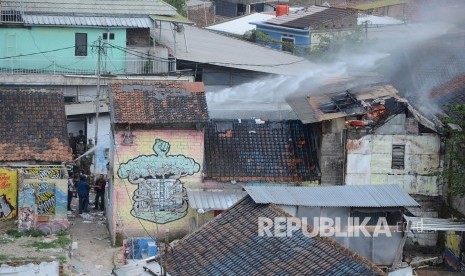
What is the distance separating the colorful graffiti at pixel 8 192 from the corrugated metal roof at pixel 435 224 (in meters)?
11.5

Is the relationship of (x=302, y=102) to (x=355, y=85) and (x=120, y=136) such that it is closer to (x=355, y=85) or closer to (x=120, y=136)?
(x=355, y=85)

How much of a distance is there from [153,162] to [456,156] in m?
8.23

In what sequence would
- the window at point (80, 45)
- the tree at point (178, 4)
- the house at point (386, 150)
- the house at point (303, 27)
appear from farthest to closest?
the tree at point (178, 4), the house at point (303, 27), the window at point (80, 45), the house at point (386, 150)

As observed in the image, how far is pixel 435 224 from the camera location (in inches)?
1183

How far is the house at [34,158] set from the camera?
3275 cm

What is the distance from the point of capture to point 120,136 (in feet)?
106

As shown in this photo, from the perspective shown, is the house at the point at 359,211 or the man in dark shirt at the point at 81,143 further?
the man in dark shirt at the point at 81,143

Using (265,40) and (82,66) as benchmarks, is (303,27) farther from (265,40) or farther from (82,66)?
(82,66)

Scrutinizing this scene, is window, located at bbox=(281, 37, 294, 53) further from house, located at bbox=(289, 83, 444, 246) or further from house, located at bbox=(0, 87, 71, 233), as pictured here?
house, located at bbox=(289, 83, 444, 246)

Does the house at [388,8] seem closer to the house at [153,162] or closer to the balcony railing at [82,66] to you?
the balcony railing at [82,66]

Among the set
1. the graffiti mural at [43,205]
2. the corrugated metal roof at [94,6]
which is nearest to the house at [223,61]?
the corrugated metal roof at [94,6]

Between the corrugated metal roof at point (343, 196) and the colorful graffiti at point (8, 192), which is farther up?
the corrugated metal roof at point (343, 196)

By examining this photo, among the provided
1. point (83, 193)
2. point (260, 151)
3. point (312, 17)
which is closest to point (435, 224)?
point (260, 151)

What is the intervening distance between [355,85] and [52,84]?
11.2m
